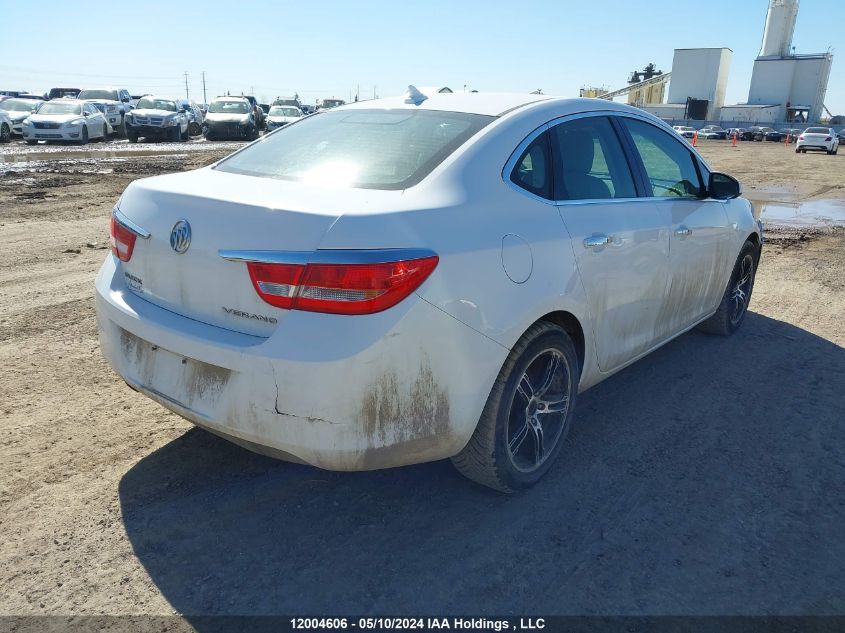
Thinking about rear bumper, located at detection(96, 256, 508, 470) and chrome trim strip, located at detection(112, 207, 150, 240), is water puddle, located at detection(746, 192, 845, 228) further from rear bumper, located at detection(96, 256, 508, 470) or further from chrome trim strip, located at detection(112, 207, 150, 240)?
chrome trim strip, located at detection(112, 207, 150, 240)

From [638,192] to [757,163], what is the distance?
91.4 feet

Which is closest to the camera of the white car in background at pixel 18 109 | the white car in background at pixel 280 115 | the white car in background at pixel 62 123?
the white car in background at pixel 62 123

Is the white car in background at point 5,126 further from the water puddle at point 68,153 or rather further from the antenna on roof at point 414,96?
the antenna on roof at point 414,96

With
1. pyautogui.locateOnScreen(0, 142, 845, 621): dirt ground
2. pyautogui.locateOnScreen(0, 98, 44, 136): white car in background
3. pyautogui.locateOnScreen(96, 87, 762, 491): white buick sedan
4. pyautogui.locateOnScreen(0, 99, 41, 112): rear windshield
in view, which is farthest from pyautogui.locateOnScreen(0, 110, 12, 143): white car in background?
pyautogui.locateOnScreen(96, 87, 762, 491): white buick sedan

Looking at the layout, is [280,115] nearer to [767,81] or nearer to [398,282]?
[398,282]

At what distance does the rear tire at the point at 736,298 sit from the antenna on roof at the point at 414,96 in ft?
9.64

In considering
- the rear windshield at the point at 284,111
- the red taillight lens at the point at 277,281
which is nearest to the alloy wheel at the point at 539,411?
the red taillight lens at the point at 277,281

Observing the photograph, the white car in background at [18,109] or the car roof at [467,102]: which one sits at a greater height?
the car roof at [467,102]

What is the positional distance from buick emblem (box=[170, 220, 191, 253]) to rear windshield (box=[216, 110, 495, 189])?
1.70ft

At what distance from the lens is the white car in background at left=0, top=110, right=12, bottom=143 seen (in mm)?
23203

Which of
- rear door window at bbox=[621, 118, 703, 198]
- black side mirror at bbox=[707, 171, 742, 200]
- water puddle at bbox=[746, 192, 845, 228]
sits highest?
rear door window at bbox=[621, 118, 703, 198]

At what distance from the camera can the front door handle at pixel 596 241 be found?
3132 mm

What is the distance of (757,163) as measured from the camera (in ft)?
91.1

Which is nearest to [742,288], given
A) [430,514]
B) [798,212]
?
[430,514]
